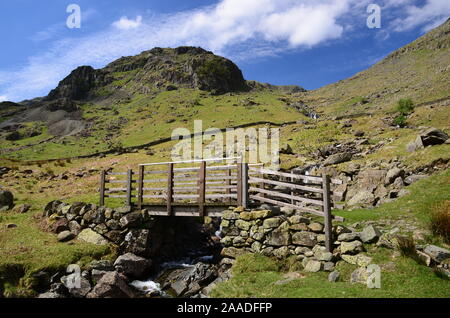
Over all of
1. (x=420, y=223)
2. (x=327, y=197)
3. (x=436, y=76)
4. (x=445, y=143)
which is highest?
(x=436, y=76)

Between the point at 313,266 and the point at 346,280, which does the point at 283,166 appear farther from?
the point at 346,280

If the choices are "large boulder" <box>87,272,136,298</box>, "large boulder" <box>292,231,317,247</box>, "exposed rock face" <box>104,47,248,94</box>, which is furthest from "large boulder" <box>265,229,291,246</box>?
"exposed rock face" <box>104,47,248,94</box>

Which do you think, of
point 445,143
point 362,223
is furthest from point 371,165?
point 362,223

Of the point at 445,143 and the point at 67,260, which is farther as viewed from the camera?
the point at 445,143

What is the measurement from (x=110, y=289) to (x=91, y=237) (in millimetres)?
5053

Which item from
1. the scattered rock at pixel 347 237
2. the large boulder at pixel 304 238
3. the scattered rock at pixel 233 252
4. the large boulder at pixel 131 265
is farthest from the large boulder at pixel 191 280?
the scattered rock at pixel 347 237

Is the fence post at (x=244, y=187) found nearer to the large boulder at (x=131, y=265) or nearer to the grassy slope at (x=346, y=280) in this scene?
the grassy slope at (x=346, y=280)

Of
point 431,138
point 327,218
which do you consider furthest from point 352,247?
point 431,138

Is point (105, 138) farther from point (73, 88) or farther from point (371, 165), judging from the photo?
point (73, 88)

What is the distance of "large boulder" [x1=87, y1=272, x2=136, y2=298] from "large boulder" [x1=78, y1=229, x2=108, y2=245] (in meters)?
3.75

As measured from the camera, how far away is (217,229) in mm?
21297

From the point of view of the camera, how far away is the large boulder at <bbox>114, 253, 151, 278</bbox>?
13.8 meters
